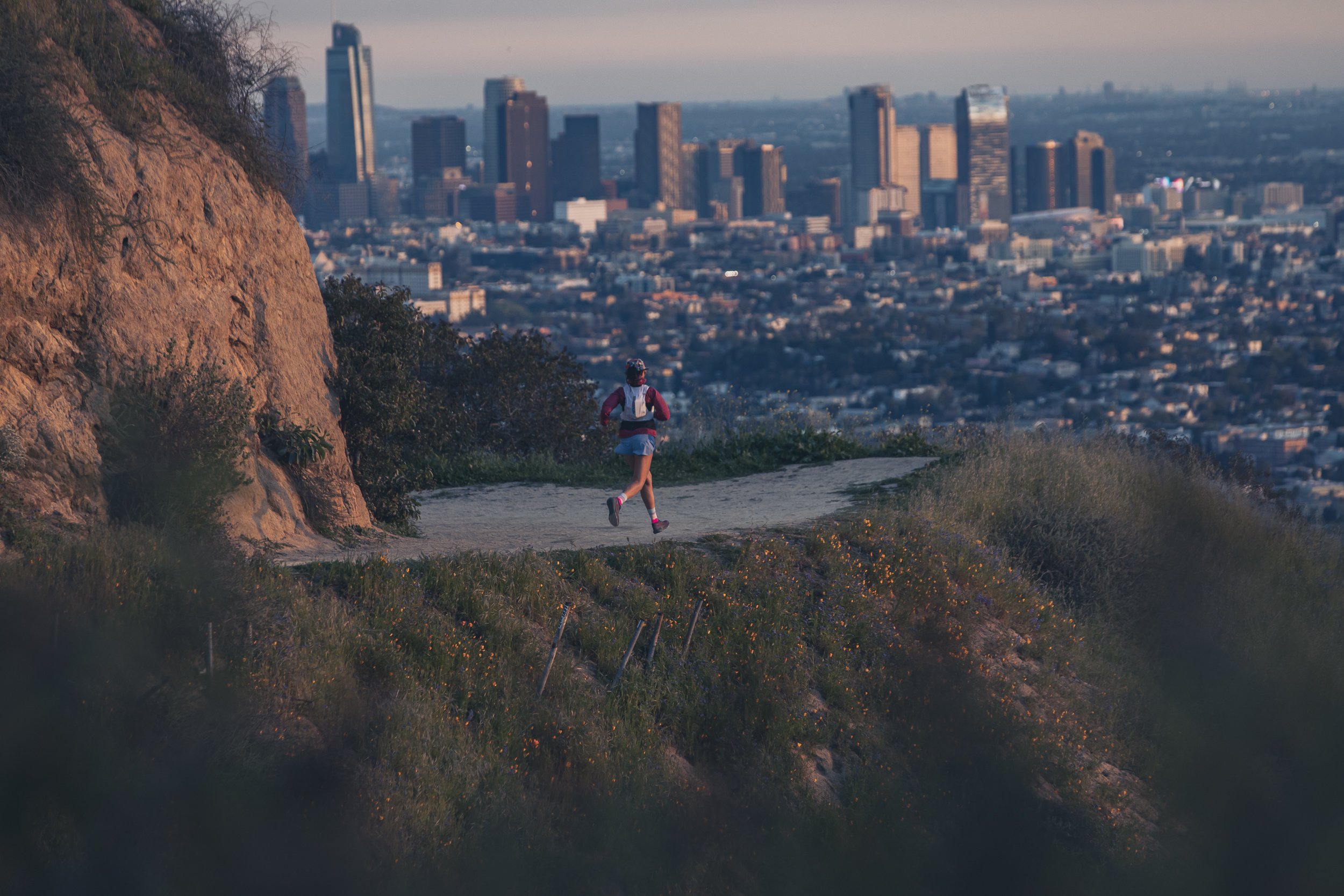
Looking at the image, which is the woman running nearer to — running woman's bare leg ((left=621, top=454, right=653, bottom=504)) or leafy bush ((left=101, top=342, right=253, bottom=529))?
running woman's bare leg ((left=621, top=454, right=653, bottom=504))

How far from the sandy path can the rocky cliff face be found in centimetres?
82

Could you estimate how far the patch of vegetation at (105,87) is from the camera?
8.85 m

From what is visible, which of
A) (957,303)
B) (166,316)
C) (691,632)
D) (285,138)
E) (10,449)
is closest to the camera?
(10,449)

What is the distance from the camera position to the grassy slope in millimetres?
6277

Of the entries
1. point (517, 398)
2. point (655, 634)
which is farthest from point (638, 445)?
point (517, 398)

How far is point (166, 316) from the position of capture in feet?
31.5

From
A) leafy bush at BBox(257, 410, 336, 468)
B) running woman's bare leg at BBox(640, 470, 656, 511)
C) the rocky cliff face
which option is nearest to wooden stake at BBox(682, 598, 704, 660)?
running woman's bare leg at BBox(640, 470, 656, 511)

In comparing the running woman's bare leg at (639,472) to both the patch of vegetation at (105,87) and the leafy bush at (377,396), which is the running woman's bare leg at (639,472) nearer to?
the leafy bush at (377,396)

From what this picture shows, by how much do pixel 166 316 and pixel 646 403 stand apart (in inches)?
143

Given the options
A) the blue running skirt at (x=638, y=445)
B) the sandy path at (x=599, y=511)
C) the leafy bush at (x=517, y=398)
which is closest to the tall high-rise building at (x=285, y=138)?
the sandy path at (x=599, y=511)

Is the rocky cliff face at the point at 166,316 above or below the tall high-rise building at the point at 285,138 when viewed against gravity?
below

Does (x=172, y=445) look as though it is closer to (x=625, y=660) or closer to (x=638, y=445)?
(x=625, y=660)

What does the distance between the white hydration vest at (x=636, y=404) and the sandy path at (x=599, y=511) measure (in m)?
0.97

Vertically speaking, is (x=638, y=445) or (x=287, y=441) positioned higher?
(x=287, y=441)
